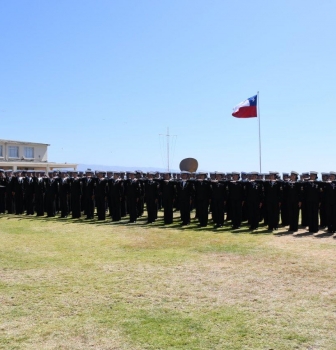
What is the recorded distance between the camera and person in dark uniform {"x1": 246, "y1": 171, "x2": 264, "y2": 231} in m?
12.1

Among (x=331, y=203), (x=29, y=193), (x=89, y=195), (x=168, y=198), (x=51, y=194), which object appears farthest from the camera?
(x=29, y=193)

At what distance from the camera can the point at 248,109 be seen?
20.9 metres

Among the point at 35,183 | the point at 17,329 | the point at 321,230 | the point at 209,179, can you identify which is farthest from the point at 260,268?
the point at 35,183

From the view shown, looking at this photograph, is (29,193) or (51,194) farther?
(29,193)

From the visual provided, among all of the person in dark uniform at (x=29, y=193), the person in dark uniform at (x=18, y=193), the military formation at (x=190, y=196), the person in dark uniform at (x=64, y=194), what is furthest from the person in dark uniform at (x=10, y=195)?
the person in dark uniform at (x=64, y=194)

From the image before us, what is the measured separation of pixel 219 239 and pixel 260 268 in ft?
10.0

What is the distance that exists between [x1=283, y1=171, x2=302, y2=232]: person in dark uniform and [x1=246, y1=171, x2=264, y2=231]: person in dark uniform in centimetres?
86

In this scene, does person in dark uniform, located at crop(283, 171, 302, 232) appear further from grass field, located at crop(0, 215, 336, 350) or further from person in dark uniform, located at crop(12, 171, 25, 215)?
person in dark uniform, located at crop(12, 171, 25, 215)

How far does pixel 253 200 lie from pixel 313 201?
1.67 metres

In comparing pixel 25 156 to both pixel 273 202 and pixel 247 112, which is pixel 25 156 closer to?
pixel 247 112

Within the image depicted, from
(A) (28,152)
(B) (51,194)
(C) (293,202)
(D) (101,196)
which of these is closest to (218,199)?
(C) (293,202)

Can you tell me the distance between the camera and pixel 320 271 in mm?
7273

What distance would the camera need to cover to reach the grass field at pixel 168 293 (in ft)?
14.7

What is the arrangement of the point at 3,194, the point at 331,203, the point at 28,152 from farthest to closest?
the point at 28,152, the point at 3,194, the point at 331,203
